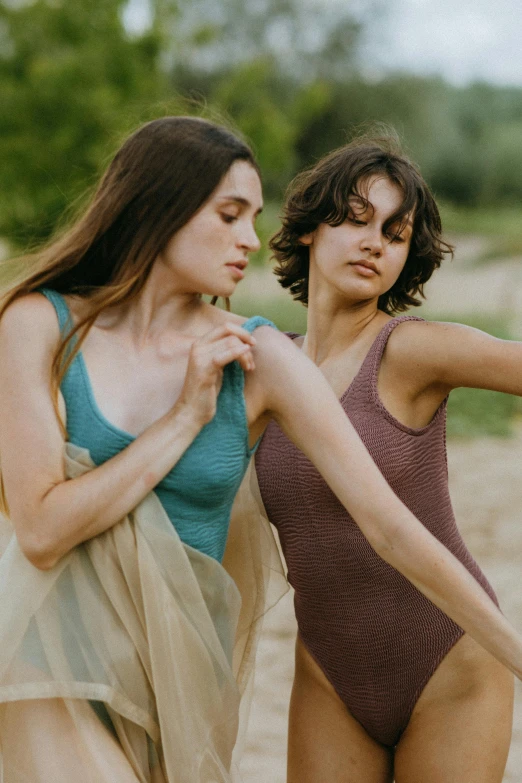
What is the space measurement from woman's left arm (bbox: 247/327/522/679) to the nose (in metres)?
0.53

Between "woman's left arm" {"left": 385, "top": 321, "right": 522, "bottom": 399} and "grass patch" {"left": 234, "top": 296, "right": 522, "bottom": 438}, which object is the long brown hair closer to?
"woman's left arm" {"left": 385, "top": 321, "right": 522, "bottom": 399}

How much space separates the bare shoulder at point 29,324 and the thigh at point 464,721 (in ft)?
3.75

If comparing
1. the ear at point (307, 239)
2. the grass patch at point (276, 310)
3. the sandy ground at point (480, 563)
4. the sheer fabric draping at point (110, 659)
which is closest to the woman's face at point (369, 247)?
the ear at point (307, 239)

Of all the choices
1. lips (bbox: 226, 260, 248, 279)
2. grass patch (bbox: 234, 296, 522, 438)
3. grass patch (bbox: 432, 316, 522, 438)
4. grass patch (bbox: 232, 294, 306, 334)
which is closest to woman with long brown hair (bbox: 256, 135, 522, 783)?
lips (bbox: 226, 260, 248, 279)

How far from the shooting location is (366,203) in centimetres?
231

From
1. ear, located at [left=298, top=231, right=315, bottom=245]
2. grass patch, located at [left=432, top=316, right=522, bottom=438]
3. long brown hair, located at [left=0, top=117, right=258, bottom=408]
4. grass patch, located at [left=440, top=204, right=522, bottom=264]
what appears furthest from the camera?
grass patch, located at [left=440, top=204, right=522, bottom=264]

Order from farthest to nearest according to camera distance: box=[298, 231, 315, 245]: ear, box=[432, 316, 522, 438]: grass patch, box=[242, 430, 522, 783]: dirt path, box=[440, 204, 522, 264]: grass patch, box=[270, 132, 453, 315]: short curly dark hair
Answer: box=[440, 204, 522, 264]: grass patch
box=[432, 316, 522, 438]: grass patch
box=[242, 430, 522, 783]: dirt path
box=[298, 231, 315, 245]: ear
box=[270, 132, 453, 315]: short curly dark hair

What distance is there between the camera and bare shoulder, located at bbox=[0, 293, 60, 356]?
71.9 inches

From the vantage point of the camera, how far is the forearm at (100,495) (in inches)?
68.2

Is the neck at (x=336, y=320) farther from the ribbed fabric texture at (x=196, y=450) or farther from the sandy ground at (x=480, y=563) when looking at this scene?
the sandy ground at (x=480, y=563)

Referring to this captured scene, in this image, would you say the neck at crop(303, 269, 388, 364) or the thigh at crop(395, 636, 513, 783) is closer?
the thigh at crop(395, 636, 513, 783)

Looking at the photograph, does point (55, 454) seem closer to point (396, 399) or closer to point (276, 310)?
point (396, 399)

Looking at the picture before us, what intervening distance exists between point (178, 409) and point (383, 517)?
425mm

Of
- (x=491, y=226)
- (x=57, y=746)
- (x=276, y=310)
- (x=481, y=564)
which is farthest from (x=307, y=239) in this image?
(x=491, y=226)
